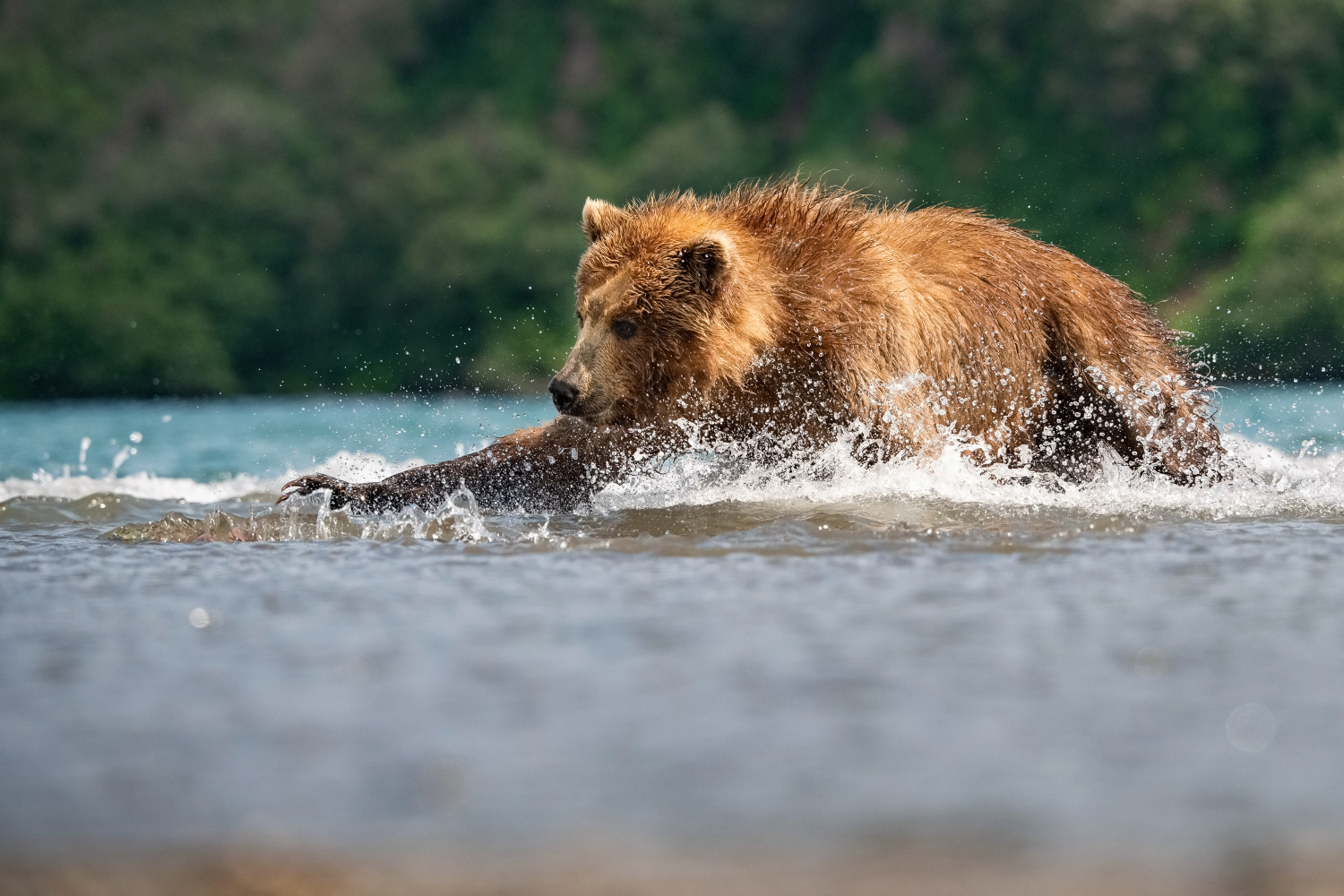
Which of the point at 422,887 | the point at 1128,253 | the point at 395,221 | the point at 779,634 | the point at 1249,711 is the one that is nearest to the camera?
the point at 422,887

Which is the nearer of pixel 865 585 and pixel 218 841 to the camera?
pixel 218 841

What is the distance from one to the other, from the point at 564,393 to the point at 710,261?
0.81m

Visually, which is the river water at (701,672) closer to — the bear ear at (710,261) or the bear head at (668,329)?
the bear head at (668,329)

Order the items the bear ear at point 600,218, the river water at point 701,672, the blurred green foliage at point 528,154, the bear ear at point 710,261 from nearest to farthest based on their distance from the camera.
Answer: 1. the river water at point 701,672
2. the bear ear at point 710,261
3. the bear ear at point 600,218
4. the blurred green foliage at point 528,154

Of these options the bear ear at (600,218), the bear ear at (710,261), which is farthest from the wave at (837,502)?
the bear ear at (600,218)

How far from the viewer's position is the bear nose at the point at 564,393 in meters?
6.16

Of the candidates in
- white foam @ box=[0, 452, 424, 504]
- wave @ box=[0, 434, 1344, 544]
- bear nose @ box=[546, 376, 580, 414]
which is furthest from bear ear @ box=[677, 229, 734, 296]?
white foam @ box=[0, 452, 424, 504]

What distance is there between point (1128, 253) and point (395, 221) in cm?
1824

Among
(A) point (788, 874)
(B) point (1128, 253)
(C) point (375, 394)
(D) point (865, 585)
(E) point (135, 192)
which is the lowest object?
(A) point (788, 874)

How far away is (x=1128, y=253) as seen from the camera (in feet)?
117

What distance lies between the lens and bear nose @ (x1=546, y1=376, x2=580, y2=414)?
6.16 metres

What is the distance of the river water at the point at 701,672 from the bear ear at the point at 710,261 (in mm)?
880

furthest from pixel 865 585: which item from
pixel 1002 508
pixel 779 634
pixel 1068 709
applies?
pixel 1002 508

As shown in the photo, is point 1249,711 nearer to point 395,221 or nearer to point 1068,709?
point 1068,709
